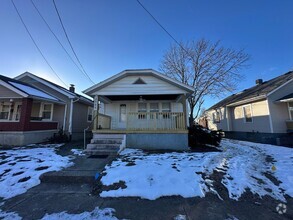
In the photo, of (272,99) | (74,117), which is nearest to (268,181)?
(272,99)

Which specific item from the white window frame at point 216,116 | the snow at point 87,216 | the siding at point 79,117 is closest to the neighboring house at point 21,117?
the siding at point 79,117

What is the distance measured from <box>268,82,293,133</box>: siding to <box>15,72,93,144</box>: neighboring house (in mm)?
16398

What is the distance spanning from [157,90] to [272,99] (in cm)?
1012

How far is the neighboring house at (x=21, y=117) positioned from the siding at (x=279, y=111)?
17616 millimetres

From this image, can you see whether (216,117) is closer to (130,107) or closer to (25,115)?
(130,107)

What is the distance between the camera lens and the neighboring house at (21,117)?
9102 millimetres

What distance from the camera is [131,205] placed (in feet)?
9.50

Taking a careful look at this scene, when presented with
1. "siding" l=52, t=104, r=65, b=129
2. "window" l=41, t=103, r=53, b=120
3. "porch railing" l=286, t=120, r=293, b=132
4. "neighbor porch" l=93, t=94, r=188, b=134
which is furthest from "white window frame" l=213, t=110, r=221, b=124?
"window" l=41, t=103, r=53, b=120

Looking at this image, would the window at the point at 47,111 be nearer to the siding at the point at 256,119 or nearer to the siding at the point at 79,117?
the siding at the point at 79,117

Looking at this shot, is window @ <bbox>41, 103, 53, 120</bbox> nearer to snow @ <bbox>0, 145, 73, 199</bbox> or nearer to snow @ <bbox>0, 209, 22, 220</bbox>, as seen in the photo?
snow @ <bbox>0, 145, 73, 199</bbox>

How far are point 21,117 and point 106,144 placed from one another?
6.56 metres

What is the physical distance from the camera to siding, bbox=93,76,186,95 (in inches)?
344

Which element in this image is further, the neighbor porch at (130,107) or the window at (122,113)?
the window at (122,113)

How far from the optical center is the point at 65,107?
1213 cm
